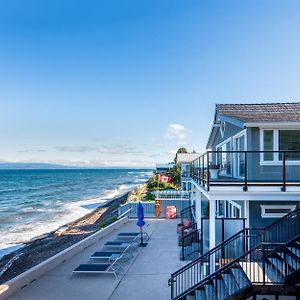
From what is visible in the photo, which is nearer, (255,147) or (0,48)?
(255,147)

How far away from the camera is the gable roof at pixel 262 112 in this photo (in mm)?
11623

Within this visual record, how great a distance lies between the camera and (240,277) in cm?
816

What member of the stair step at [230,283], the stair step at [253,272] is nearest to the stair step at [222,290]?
the stair step at [230,283]

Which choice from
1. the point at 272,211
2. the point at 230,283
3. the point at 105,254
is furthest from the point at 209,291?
the point at 105,254

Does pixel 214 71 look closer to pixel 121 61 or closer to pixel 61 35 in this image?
pixel 121 61

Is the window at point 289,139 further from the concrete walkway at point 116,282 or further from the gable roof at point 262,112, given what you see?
the concrete walkway at point 116,282

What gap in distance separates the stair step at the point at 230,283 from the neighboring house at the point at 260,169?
4.74ft

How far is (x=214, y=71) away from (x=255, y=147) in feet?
37.2

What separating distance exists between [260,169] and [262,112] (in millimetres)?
3037

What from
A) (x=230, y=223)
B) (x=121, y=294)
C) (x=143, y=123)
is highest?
(x=143, y=123)

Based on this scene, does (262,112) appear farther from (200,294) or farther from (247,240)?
(200,294)

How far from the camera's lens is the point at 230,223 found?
10.6 meters

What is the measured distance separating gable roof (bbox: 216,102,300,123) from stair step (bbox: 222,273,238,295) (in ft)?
17.5

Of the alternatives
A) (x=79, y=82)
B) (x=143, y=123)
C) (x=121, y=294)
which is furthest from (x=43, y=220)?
(x=121, y=294)
